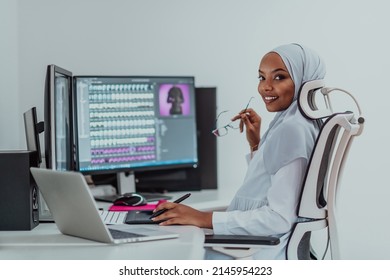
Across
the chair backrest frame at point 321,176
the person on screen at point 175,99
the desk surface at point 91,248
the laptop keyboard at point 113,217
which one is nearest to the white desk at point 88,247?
the desk surface at point 91,248

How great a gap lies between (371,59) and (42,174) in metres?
1.02

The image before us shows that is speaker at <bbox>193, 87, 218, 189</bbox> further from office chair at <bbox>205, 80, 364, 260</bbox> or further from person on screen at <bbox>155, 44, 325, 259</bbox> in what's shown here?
office chair at <bbox>205, 80, 364, 260</bbox>

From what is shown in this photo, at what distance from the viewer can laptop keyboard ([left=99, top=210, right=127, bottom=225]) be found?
1.63 metres

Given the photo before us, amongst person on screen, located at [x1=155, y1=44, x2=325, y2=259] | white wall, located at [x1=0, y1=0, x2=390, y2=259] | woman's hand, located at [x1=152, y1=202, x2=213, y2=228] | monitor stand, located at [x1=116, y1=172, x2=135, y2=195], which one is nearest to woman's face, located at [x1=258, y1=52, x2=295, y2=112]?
person on screen, located at [x1=155, y1=44, x2=325, y2=259]

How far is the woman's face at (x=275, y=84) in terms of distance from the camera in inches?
63.7

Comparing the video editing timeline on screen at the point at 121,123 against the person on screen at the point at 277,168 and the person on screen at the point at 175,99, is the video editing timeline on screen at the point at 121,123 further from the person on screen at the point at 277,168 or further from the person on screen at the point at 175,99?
the person on screen at the point at 277,168

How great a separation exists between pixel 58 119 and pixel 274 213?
24.7 inches

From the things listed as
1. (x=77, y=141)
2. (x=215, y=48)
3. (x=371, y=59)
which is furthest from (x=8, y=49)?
(x=371, y=59)

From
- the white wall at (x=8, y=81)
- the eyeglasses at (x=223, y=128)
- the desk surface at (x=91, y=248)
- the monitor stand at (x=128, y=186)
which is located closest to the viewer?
the desk surface at (x=91, y=248)

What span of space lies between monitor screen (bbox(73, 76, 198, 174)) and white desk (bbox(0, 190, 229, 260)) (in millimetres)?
562

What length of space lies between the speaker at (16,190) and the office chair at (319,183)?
0.47 m

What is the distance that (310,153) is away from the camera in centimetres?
151

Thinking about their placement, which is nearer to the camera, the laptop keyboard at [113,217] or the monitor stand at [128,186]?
the laptop keyboard at [113,217]

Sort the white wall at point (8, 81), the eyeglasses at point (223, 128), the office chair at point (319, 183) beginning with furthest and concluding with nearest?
the eyeglasses at point (223, 128), the white wall at point (8, 81), the office chair at point (319, 183)
